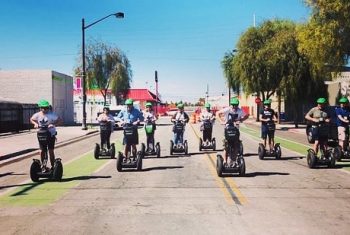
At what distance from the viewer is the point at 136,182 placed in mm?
13203

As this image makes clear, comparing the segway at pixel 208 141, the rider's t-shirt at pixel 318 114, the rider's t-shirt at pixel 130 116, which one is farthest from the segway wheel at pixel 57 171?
the segway at pixel 208 141

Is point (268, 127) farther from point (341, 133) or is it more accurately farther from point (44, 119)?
point (44, 119)

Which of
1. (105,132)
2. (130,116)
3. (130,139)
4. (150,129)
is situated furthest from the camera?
(105,132)

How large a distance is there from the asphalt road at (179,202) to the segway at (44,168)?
310mm

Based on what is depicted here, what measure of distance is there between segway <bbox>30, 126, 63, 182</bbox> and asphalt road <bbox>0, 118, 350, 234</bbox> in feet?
1.02

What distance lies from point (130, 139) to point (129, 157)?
678 millimetres

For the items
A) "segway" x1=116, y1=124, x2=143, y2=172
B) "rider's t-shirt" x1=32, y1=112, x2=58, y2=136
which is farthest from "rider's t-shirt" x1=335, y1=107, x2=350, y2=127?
"rider's t-shirt" x1=32, y1=112, x2=58, y2=136

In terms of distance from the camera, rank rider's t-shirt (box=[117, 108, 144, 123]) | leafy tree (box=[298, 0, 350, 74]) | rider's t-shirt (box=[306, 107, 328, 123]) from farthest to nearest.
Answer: leafy tree (box=[298, 0, 350, 74]), rider's t-shirt (box=[117, 108, 144, 123]), rider's t-shirt (box=[306, 107, 328, 123])

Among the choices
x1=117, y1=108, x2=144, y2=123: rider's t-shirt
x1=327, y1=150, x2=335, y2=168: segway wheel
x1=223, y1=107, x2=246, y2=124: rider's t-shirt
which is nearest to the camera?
x1=223, y1=107, x2=246, y2=124: rider's t-shirt

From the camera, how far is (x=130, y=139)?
15.3 m

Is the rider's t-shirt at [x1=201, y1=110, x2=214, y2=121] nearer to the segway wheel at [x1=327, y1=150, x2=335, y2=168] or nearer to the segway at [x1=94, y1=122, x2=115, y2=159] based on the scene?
the segway at [x1=94, y1=122, x2=115, y2=159]

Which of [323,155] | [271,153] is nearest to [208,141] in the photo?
[271,153]

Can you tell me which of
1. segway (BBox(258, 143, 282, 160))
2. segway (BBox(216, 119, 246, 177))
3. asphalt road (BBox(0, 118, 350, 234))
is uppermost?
segway (BBox(216, 119, 246, 177))

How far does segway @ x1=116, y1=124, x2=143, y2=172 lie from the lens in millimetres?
15281
